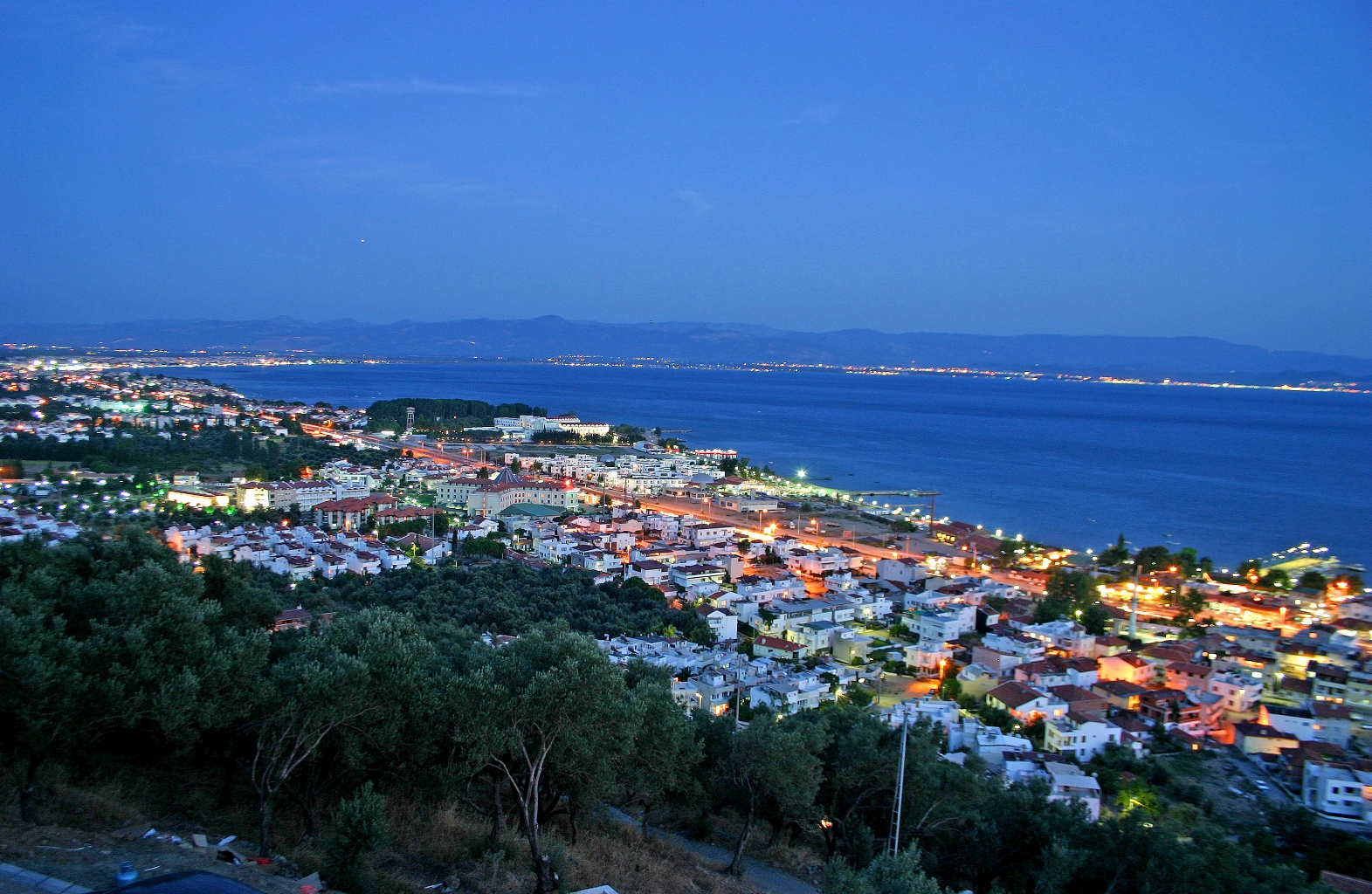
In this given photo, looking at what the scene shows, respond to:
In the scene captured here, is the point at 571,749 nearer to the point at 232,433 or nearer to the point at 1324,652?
the point at 1324,652

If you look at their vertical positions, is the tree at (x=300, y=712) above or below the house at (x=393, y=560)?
above

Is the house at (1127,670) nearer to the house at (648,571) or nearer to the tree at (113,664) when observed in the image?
the house at (648,571)

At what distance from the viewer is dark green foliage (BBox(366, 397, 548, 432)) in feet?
116

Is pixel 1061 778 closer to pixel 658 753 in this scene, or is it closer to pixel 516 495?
pixel 658 753

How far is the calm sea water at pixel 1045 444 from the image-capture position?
23203 millimetres

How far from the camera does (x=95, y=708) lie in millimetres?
3805

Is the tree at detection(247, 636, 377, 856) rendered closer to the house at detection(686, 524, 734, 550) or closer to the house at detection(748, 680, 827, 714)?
the house at detection(748, 680, 827, 714)

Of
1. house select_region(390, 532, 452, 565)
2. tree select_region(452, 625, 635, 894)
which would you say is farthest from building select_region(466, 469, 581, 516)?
tree select_region(452, 625, 635, 894)

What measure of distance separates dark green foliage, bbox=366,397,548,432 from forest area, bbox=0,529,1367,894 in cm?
3079

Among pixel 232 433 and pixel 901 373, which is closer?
pixel 232 433

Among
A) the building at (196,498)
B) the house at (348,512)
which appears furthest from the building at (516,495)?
the building at (196,498)

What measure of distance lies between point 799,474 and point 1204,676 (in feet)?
61.1

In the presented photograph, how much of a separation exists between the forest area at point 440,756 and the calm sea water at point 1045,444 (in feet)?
52.7

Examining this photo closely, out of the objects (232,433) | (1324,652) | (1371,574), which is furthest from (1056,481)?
(232,433)
